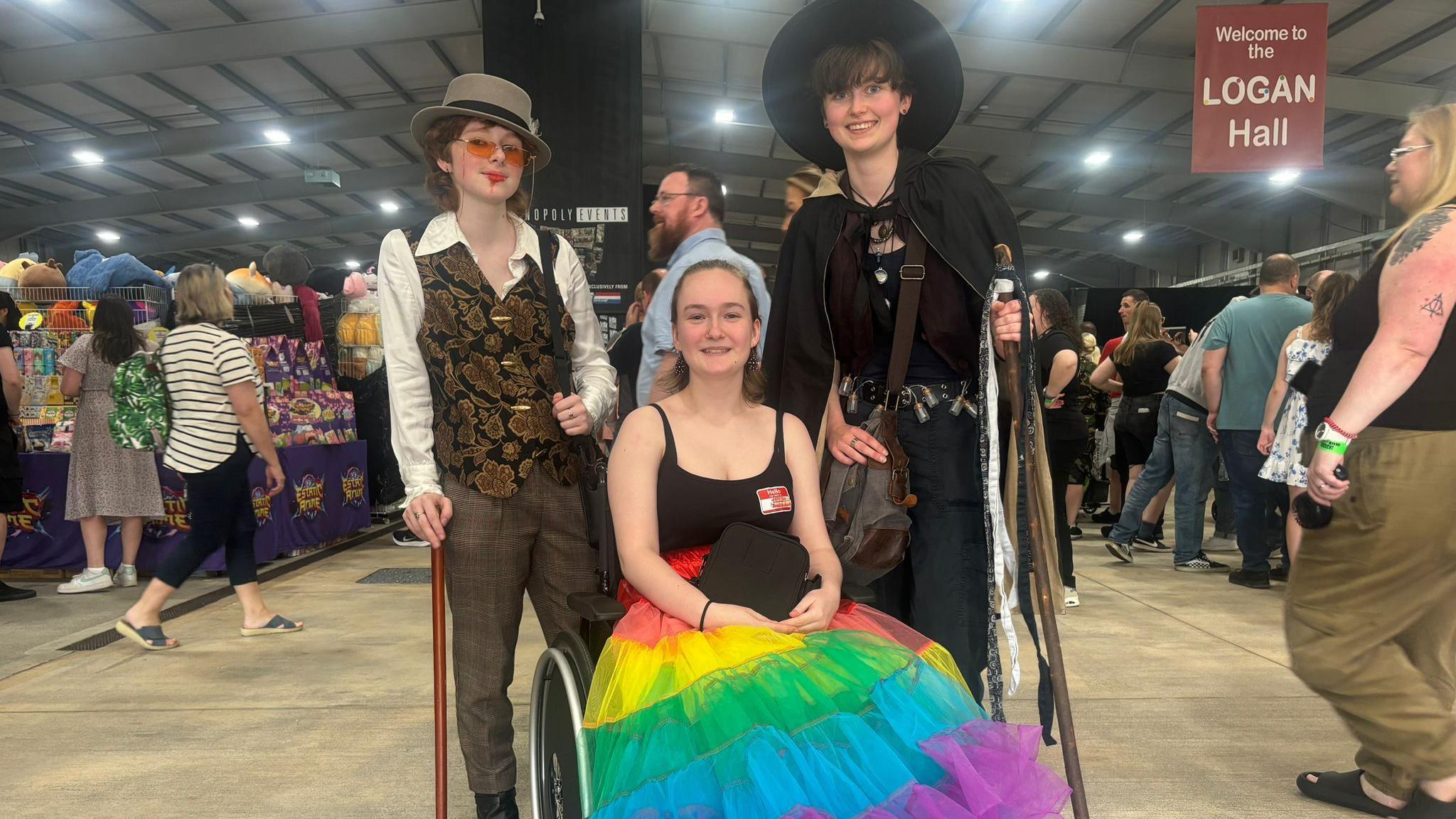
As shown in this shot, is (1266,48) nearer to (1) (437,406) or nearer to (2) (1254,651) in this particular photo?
(2) (1254,651)

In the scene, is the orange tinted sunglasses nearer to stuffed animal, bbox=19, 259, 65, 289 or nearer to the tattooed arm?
the tattooed arm

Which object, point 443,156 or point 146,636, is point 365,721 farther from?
point 443,156

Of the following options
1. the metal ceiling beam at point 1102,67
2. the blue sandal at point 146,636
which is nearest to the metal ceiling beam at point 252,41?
the metal ceiling beam at point 1102,67

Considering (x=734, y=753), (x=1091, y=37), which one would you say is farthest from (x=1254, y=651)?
(x=1091, y=37)

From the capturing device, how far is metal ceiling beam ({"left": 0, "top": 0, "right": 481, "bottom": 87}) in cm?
1013

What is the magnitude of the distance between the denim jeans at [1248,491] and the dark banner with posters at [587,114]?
374 cm

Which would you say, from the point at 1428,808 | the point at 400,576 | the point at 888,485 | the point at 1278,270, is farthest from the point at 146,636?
the point at 1278,270

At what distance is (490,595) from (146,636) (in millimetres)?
2751

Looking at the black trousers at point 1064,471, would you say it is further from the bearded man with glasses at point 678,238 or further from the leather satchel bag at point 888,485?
the leather satchel bag at point 888,485

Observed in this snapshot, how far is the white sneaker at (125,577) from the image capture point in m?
5.19

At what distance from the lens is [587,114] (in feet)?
20.0

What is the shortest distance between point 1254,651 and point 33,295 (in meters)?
6.92

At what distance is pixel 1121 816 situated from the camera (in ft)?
7.70

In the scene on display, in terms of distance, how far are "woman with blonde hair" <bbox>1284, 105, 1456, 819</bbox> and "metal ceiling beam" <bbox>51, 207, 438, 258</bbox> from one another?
2032cm
